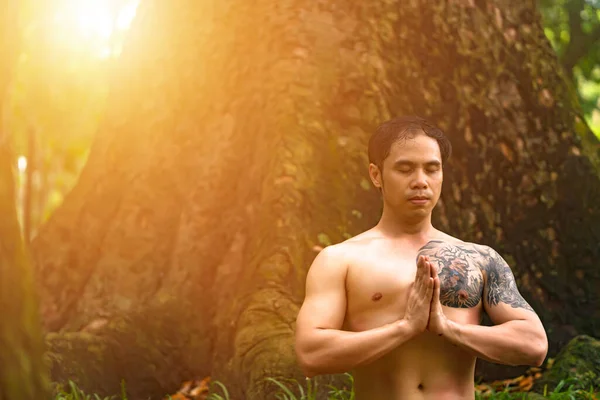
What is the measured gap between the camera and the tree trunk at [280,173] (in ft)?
26.3

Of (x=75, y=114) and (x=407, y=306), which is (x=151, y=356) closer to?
(x=407, y=306)

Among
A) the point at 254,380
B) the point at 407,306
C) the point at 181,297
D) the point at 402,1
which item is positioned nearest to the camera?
the point at 407,306

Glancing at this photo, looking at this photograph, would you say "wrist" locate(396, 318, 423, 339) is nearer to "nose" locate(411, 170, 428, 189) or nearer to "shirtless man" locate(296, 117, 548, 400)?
"shirtless man" locate(296, 117, 548, 400)

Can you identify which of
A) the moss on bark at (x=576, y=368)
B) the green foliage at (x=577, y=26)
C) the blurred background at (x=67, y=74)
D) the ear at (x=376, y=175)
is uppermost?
the blurred background at (x=67, y=74)

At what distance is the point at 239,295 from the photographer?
781 cm

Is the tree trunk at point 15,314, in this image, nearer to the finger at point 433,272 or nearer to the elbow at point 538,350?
the finger at point 433,272

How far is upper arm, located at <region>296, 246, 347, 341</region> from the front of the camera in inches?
171

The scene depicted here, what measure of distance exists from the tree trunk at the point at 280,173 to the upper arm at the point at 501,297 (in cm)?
299

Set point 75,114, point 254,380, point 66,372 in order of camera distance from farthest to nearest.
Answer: point 75,114, point 66,372, point 254,380

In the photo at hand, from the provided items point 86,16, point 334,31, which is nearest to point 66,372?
point 334,31

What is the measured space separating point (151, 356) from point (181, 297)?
0.56 metres

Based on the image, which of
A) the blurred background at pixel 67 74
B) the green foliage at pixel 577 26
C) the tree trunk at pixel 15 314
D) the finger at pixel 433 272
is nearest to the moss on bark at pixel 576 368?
the finger at pixel 433 272

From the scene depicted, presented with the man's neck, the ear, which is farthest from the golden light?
the man's neck

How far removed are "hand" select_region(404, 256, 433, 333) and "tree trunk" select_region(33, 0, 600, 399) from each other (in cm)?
325
